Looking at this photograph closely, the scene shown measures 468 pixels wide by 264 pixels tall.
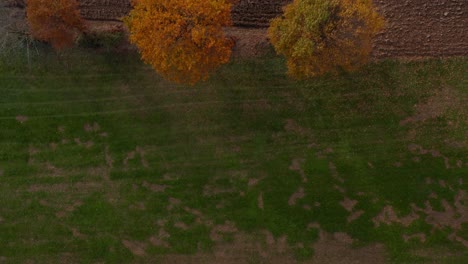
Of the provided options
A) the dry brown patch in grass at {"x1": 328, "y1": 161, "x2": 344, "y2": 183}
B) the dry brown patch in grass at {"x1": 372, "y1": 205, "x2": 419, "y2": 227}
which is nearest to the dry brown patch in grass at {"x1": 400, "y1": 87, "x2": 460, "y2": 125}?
the dry brown patch in grass at {"x1": 328, "y1": 161, "x2": 344, "y2": 183}

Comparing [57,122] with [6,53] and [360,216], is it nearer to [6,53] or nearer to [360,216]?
[6,53]

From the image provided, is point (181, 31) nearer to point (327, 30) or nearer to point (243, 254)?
point (327, 30)

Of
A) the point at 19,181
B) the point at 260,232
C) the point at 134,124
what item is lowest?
the point at 260,232

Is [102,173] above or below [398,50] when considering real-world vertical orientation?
below

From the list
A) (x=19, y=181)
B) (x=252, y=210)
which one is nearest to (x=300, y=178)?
(x=252, y=210)

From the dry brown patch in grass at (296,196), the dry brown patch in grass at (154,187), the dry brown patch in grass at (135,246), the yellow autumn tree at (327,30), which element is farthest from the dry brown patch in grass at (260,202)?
the yellow autumn tree at (327,30)

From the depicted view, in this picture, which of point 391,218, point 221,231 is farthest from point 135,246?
point 391,218
